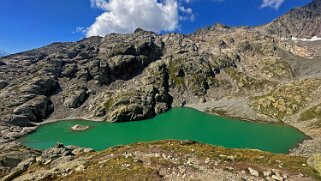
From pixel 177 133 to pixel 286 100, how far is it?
69769 millimetres

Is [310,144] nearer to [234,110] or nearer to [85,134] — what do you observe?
[234,110]

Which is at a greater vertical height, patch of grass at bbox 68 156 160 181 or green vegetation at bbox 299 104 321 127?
patch of grass at bbox 68 156 160 181

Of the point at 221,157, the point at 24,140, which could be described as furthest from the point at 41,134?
the point at 221,157

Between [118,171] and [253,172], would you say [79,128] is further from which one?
[253,172]

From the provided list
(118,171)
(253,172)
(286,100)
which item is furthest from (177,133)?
(253,172)

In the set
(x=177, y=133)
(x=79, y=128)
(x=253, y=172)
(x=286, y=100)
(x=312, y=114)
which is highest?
(x=286, y=100)

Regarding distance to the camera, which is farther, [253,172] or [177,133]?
[177,133]

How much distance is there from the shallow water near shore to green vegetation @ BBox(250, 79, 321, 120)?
18.6 m

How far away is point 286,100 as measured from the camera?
156 m

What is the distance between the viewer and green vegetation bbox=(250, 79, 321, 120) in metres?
148

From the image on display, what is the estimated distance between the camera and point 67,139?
131125mm

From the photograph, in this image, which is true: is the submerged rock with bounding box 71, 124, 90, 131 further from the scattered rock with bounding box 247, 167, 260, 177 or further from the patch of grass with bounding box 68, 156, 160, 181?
the scattered rock with bounding box 247, 167, 260, 177

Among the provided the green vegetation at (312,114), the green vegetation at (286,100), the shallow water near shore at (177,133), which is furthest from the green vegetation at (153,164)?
the green vegetation at (286,100)

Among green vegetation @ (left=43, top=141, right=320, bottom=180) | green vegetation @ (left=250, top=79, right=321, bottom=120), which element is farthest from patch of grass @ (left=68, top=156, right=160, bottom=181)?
green vegetation @ (left=250, top=79, right=321, bottom=120)
